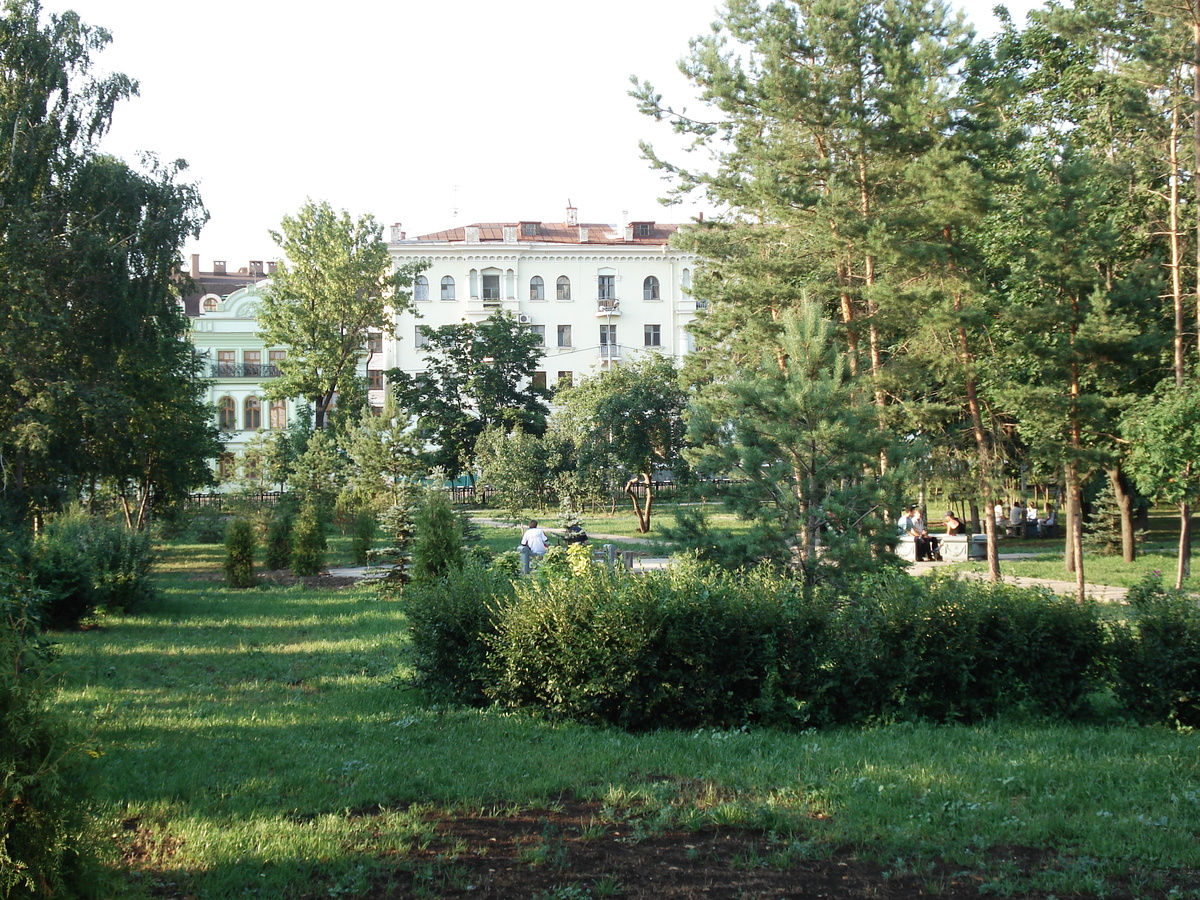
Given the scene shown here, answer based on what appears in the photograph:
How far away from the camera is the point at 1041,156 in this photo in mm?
21281

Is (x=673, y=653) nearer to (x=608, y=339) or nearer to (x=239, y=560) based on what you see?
(x=239, y=560)

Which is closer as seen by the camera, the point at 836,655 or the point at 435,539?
the point at 836,655

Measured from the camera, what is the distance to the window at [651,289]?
204 feet

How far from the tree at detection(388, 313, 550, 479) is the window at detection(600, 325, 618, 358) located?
40.4ft

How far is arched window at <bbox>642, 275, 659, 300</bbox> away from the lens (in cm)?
6216

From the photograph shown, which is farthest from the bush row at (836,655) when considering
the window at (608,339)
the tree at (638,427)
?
the window at (608,339)

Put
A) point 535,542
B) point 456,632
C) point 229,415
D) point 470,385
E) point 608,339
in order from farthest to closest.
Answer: point 608,339 < point 229,415 < point 470,385 < point 535,542 < point 456,632

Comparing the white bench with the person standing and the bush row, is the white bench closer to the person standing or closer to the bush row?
the person standing

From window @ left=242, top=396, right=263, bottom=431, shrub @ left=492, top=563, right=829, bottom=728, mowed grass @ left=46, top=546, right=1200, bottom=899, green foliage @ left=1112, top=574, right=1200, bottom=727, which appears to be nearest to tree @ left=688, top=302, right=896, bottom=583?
shrub @ left=492, top=563, right=829, bottom=728

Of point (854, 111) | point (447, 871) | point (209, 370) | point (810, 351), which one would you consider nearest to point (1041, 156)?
point (854, 111)

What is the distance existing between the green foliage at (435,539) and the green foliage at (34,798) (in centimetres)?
1113

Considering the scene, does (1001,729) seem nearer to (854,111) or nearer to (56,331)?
(854,111)

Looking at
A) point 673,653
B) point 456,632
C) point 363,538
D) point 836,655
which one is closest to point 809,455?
point 836,655

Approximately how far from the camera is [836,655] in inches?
297
